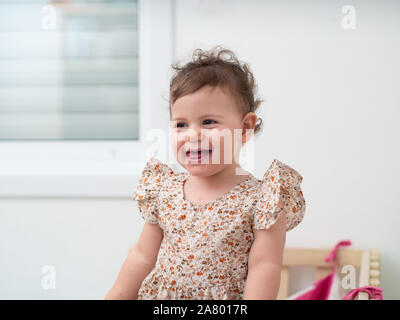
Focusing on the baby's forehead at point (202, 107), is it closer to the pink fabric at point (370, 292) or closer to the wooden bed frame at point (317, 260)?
the pink fabric at point (370, 292)

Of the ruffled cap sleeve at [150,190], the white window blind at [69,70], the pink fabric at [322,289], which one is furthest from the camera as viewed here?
the white window blind at [69,70]

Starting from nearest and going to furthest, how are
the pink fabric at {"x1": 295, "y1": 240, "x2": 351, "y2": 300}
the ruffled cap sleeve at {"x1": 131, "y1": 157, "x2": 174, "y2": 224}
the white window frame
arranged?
1. the ruffled cap sleeve at {"x1": 131, "y1": 157, "x2": 174, "y2": 224}
2. the pink fabric at {"x1": 295, "y1": 240, "x2": 351, "y2": 300}
3. the white window frame

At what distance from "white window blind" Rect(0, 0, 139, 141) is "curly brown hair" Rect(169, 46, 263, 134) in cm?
88

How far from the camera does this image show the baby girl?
85 centimetres

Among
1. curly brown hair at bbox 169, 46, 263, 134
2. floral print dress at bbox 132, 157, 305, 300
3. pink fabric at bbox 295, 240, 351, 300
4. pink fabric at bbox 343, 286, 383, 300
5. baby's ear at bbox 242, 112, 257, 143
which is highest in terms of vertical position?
curly brown hair at bbox 169, 46, 263, 134

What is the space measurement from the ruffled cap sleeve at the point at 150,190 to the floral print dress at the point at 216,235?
23 mm

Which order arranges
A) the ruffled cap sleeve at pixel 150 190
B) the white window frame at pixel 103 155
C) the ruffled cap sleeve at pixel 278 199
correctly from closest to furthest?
the ruffled cap sleeve at pixel 278 199
the ruffled cap sleeve at pixel 150 190
the white window frame at pixel 103 155

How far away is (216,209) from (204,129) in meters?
0.13

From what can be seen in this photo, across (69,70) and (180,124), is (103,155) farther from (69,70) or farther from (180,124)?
(180,124)

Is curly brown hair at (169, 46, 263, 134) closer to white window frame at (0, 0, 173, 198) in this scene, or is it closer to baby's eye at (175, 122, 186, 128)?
baby's eye at (175, 122, 186, 128)

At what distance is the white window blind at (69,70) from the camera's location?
1777 mm

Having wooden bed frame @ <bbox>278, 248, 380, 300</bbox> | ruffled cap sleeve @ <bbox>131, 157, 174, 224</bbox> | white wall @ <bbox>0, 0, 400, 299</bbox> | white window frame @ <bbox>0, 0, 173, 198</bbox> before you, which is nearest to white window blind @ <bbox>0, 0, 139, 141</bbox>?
white window frame @ <bbox>0, 0, 173, 198</bbox>

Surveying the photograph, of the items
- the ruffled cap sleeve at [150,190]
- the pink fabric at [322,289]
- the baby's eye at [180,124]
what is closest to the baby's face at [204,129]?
the baby's eye at [180,124]

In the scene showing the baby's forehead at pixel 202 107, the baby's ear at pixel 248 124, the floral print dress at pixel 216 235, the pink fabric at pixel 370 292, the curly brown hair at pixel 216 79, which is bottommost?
the pink fabric at pixel 370 292
